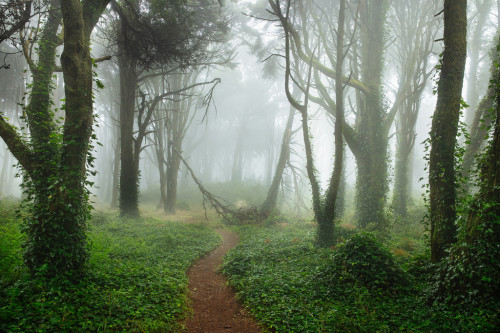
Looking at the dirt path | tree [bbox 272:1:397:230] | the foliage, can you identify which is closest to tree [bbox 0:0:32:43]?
the foliage

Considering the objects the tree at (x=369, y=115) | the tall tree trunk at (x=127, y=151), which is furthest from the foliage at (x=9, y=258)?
the tree at (x=369, y=115)

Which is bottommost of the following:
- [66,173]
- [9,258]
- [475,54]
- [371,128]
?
[9,258]

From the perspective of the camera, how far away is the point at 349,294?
17.3 feet

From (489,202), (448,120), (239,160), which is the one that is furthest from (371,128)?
(239,160)

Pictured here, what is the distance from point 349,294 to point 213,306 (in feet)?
9.02

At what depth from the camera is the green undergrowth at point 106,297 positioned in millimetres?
3530

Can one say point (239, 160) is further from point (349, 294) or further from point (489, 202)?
point (489, 202)

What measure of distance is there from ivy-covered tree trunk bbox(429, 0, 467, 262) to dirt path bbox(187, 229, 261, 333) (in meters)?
4.24

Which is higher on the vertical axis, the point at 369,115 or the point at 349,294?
the point at 369,115

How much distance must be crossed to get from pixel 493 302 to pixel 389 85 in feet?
93.1

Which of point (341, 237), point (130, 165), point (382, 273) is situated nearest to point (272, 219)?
point (341, 237)

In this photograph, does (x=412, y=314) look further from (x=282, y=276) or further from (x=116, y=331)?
(x=116, y=331)

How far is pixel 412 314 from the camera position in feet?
14.3

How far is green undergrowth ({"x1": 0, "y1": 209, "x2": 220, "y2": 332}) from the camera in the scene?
139 inches
